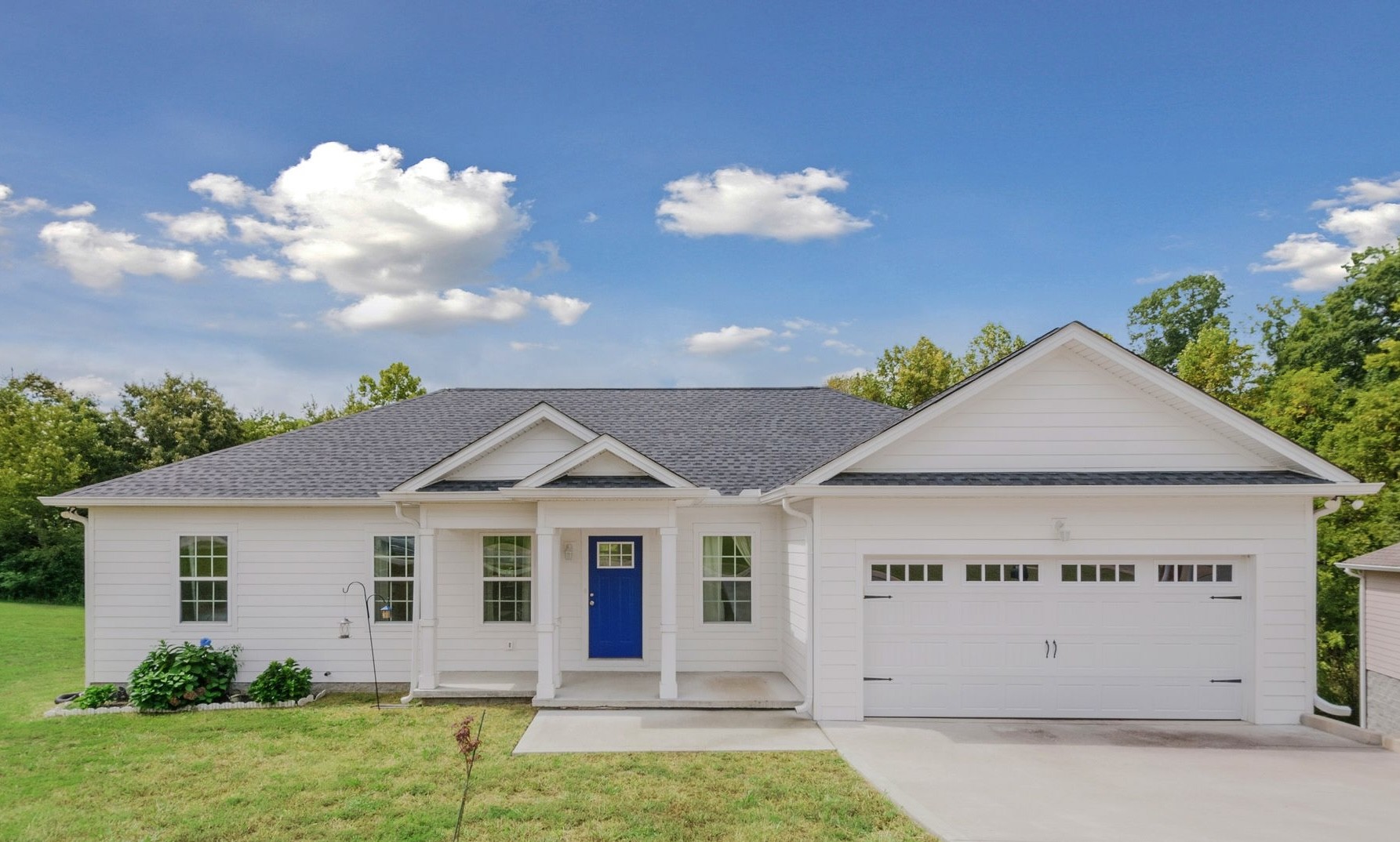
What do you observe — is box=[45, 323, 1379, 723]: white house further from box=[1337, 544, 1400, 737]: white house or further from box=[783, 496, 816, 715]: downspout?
A: box=[1337, 544, 1400, 737]: white house

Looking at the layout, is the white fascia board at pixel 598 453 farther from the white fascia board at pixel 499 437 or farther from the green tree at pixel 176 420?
the green tree at pixel 176 420

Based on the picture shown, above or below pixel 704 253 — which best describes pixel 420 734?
below

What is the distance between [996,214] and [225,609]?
1761 centimetres

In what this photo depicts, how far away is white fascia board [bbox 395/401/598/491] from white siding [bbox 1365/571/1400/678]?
13.4 m

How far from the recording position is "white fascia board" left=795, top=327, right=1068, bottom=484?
9641 millimetres

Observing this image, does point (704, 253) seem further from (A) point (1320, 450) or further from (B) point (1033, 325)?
(B) point (1033, 325)

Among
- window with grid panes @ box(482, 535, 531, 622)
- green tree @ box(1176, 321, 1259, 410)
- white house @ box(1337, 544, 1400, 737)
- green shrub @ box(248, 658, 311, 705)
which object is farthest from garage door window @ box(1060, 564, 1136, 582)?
green tree @ box(1176, 321, 1259, 410)

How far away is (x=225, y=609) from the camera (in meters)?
12.0

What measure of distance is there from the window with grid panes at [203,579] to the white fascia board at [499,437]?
145 inches

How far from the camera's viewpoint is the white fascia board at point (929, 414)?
9.64m

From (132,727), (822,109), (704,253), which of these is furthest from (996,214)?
(132,727)

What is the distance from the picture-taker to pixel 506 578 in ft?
40.6

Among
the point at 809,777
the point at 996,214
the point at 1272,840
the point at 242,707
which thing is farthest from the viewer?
the point at 996,214

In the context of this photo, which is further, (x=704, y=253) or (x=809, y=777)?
(x=704, y=253)
